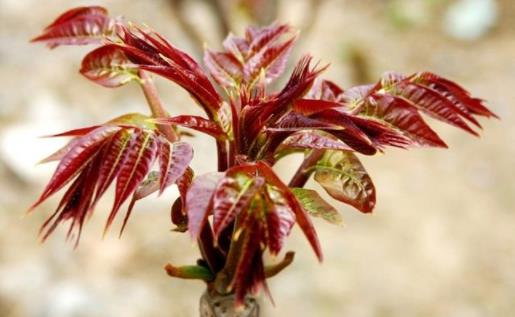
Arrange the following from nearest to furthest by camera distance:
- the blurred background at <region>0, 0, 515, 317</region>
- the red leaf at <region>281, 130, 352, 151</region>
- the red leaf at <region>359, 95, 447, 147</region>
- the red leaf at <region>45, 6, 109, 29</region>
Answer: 1. the red leaf at <region>281, 130, 352, 151</region>
2. the red leaf at <region>359, 95, 447, 147</region>
3. the red leaf at <region>45, 6, 109, 29</region>
4. the blurred background at <region>0, 0, 515, 317</region>

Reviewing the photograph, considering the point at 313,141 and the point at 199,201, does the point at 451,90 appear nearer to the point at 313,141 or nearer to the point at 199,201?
the point at 313,141

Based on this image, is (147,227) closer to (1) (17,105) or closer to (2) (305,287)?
(2) (305,287)

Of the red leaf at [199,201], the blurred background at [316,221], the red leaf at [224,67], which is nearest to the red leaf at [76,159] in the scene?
the red leaf at [199,201]

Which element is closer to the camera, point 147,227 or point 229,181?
point 229,181

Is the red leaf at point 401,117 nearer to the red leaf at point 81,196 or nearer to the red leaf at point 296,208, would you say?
the red leaf at point 296,208

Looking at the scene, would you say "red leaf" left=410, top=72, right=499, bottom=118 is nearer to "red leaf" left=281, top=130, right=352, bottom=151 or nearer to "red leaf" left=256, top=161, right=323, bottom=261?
"red leaf" left=281, top=130, right=352, bottom=151

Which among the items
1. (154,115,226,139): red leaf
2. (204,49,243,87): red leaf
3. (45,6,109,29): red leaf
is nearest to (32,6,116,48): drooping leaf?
(45,6,109,29): red leaf

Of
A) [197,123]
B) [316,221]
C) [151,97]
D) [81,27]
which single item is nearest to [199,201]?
[197,123]

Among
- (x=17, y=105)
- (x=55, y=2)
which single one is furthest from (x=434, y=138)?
(x=55, y=2)
